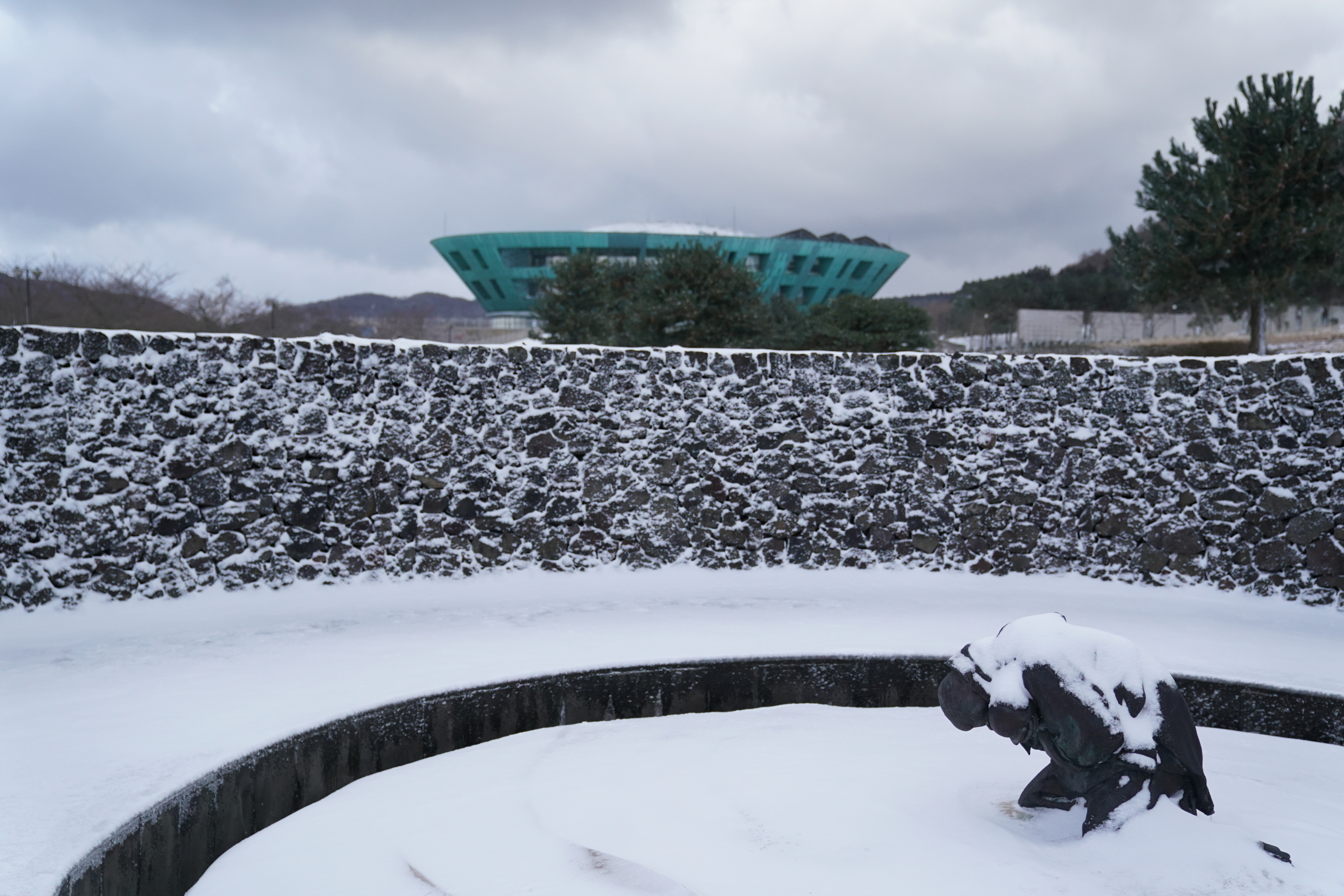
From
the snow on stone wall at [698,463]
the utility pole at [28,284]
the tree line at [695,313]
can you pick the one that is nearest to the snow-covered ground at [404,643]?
the snow on stone wall at [698,463]

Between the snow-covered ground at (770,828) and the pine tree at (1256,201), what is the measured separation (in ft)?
49.9


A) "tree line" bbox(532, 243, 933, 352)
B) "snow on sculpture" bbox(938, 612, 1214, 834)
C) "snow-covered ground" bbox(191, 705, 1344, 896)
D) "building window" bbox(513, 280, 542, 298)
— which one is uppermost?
"building window" bbox(513, 280, 542, 298)

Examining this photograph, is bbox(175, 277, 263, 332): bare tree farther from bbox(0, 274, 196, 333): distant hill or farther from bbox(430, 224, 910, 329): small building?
bbox(430, 224, 910, 329): small building

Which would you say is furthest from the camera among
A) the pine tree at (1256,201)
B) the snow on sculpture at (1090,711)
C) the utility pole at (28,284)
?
the utility pole at (28,284)

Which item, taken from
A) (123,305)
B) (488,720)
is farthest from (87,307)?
(488,720)

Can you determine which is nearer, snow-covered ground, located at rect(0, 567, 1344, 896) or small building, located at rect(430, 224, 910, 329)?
snow-covered ground, located at rect(0, 567, 1344, 896)

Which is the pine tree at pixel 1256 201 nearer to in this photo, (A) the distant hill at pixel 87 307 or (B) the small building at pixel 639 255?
(A) the distant hill at pixel 87 307

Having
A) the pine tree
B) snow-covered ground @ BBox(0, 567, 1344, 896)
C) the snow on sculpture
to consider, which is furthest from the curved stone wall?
the pine tree

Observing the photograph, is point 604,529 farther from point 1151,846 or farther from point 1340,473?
point 1340,473

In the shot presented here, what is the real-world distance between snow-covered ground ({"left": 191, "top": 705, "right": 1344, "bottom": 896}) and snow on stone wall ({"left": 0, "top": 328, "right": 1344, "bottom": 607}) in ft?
9.45

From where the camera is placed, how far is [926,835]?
317 cm

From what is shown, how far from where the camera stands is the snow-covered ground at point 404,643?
3.32 metres

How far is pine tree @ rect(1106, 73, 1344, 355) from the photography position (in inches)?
619

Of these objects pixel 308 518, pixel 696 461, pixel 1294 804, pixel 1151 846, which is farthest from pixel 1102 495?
pixel 308 518
